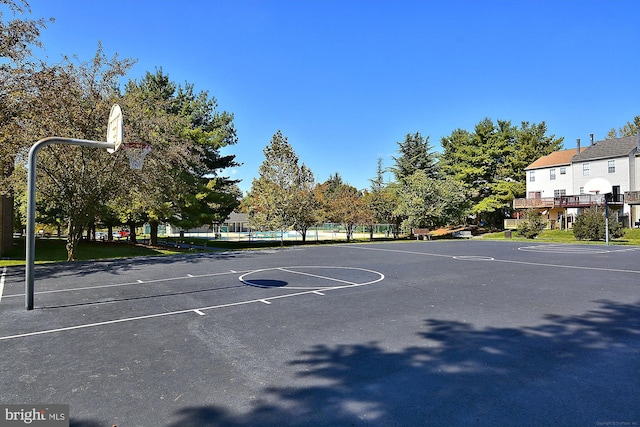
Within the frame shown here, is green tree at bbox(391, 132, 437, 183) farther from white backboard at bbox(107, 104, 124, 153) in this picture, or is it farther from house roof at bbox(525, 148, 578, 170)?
white backboard at bbox(107, 104, 124, 153)

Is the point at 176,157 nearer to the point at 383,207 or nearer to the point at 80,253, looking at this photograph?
the point at 80,253

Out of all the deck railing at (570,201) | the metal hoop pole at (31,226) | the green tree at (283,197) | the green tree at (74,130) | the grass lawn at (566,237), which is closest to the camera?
the metal hoop pole at (31,226)

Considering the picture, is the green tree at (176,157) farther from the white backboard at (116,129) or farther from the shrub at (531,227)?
the shrub at (531,227)

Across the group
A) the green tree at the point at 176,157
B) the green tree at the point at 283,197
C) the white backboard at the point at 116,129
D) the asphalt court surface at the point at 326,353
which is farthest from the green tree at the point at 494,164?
the white backboard at the point at 116,129

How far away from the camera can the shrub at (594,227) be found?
26625 millimetres

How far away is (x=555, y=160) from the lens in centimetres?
4197

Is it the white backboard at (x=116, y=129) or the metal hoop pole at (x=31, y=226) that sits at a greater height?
the white backboard at (x=116, y=129)

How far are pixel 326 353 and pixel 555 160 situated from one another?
46.6 meters

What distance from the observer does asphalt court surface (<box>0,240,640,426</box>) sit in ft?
10.3

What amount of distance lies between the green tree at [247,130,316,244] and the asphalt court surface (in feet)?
68.3

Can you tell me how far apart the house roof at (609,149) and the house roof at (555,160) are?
4.08 feet

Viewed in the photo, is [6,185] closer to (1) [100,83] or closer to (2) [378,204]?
(1) [100,83]

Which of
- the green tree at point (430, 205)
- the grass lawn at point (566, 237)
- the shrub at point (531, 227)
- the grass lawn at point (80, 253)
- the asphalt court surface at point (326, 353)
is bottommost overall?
the grass lawn at point (80, 253)

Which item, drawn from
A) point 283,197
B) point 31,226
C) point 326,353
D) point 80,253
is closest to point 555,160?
point 283,197
